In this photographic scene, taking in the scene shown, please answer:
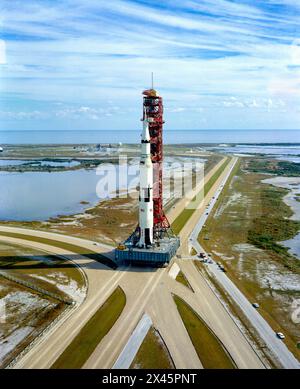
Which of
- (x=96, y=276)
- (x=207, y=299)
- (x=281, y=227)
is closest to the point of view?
(x=207, y=299)

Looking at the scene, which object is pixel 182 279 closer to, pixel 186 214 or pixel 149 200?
pixel 149 200

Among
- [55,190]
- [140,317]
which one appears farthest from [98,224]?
[55,190]

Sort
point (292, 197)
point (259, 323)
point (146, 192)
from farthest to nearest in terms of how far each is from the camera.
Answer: point (292, 197)
point (146, 192)
point (259, 323)

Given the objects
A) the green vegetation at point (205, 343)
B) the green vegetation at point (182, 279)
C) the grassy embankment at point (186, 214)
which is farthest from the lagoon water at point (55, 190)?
the green vegetation at point (205, 343)

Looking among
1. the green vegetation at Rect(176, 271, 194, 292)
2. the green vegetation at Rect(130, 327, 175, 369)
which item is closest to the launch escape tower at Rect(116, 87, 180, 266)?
the green vegetation at Rect(176, 271, 194, 292)

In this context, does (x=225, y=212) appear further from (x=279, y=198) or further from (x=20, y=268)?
(x=20, y=268)

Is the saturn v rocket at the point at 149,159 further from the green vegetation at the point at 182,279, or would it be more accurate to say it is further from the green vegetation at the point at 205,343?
the green vegetation at the point at 205,343
